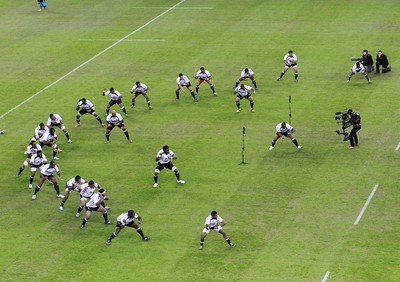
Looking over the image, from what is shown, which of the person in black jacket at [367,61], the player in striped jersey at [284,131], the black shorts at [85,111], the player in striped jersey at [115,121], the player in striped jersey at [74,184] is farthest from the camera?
the person in black jacket at [367,61]

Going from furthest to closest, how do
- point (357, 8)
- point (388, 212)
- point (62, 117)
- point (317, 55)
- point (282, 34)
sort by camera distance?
point (357, 8) < point (282, 34) < point (317, 55) < point (62, 117) < point (388, 212)

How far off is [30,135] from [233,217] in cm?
2041

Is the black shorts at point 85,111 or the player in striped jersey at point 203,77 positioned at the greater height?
the player in striped jersey at point 203,77

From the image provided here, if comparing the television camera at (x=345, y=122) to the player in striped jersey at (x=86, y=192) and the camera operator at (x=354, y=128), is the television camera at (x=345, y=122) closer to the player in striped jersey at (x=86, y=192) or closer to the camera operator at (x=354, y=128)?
the camera operator at (x=354, y=128)

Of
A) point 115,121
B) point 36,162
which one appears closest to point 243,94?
point 115,121

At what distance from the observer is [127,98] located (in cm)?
8331

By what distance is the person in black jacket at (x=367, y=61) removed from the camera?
281 feet

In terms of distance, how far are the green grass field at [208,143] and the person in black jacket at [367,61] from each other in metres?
1.16

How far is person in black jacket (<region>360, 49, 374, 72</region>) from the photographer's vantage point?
8550 cm

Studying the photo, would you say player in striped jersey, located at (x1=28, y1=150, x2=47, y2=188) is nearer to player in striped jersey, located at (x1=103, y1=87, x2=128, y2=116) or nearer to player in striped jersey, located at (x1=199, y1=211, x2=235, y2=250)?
player in striped jersey, located at (x1=103, y1=87, x2=128, y2=116)

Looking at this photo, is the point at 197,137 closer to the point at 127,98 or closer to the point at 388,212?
the point at 127,98

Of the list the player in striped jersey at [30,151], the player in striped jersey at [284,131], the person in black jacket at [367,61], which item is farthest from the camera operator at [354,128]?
the player in striped jersey at [30,151]

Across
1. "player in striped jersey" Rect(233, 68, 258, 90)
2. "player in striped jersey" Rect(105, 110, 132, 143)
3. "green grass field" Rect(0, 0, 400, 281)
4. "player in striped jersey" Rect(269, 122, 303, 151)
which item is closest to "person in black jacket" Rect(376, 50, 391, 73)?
"green grass field" Rect(0, 0, 400, 281)

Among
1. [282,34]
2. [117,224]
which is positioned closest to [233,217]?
[117,224]
